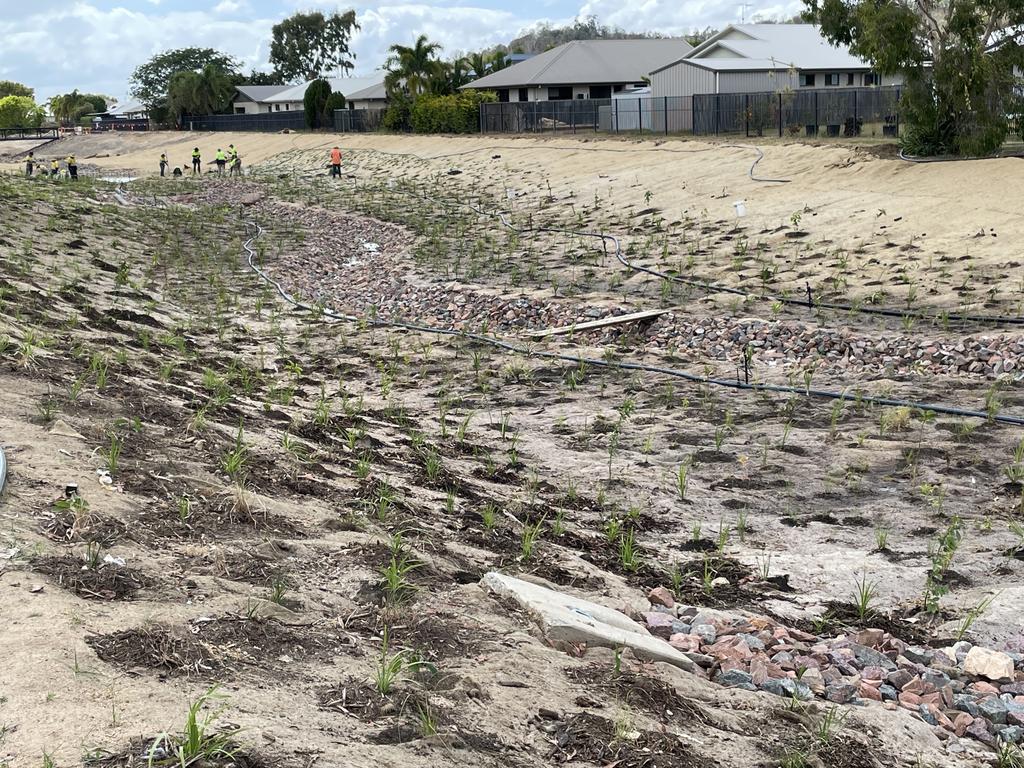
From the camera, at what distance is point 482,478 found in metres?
8.59

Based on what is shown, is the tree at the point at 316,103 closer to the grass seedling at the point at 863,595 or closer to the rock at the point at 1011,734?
the grass seedling at the point at 863,595

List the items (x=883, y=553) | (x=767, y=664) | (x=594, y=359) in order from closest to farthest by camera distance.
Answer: (x=767, y=664), (x=883, y=553), (x=594, y=359)

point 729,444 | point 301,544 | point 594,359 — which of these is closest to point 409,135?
point 594,359

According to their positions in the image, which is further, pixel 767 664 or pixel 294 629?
pixel 767 664

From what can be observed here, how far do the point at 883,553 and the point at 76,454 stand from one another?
518 cm

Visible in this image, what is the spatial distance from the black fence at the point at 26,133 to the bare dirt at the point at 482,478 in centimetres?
6845

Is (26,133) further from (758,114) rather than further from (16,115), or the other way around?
(758,114)

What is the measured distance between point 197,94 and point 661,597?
83.8m

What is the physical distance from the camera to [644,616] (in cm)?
588

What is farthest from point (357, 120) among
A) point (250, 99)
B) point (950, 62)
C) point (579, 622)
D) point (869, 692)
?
point (869, 692)

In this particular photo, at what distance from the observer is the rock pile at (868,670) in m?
4.99

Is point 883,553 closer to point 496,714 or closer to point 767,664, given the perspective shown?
point 767,664

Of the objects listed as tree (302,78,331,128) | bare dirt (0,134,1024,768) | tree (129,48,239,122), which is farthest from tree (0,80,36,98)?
bare dirt (0,134,1024,768)

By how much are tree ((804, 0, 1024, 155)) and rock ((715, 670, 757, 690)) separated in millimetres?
18994
